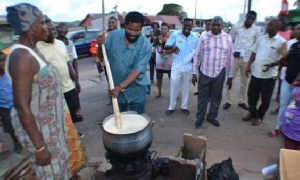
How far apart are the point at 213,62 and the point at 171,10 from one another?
62126 mm

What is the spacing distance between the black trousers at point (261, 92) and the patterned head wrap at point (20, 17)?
3.73 meters

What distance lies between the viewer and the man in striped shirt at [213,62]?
4.07 m

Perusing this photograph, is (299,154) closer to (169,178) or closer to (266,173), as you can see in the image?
(266,173)

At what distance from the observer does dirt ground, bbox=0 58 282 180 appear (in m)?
3.48

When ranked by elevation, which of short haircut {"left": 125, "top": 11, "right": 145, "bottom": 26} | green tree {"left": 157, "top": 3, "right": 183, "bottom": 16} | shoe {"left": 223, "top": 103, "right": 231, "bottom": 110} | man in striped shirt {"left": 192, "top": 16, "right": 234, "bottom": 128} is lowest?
shoe {"left": 223, "top": 103, "right": 231, "bottom": 110}

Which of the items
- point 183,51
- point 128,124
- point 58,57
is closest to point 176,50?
point 183,51

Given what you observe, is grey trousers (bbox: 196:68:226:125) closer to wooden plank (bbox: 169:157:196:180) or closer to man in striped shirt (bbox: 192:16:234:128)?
man in striped shirt (bbox: 192:16:234:128)

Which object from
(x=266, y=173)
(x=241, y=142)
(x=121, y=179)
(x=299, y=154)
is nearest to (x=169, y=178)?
(x=121, y=179)

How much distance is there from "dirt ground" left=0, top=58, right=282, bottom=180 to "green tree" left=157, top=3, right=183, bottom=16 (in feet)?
195

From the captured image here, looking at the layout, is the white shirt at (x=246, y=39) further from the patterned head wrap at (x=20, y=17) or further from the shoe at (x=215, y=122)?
the patterned head wrap at (x=20, y=17)

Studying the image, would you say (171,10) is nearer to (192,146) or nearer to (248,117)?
(248,117)

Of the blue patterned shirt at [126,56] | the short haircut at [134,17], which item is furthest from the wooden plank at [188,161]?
the short haircut at [134,17]

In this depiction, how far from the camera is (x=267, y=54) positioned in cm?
425

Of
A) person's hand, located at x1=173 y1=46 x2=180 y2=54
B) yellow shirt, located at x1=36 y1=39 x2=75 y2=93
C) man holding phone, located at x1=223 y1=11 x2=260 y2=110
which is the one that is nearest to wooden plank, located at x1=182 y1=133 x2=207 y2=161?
yellow shirt, located at x1=36 y1=39 x2=75 y2=93
